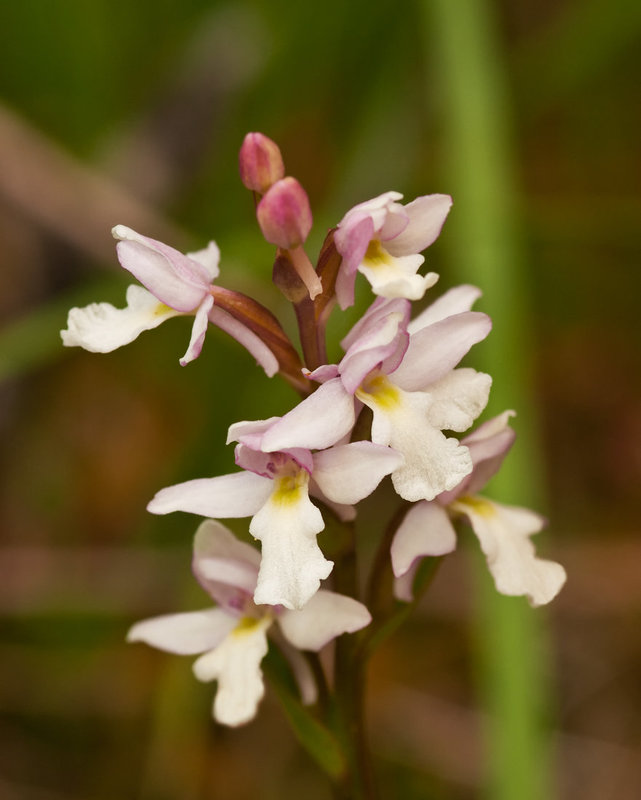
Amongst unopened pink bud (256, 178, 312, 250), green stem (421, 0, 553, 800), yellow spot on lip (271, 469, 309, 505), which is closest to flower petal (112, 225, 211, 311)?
unopened pink bud (256, 178, 312, 250)

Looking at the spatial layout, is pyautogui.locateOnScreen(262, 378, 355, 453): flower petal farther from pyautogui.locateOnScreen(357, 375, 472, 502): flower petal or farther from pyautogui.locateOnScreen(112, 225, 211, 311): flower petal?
pyautogui.locateOnScreen(112, 225, 211, 311): flower petal

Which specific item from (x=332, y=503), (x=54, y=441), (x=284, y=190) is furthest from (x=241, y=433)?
(x=54, y=441)

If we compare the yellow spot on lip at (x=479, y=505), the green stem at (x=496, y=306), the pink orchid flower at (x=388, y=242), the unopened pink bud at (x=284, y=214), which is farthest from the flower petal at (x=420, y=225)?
the green stem at (x=496, y=306)

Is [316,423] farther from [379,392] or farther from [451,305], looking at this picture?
[451,305]

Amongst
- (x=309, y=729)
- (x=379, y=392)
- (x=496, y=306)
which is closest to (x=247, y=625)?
(x=309, y=729)

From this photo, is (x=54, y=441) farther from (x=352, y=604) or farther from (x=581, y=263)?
(x=352, y=604)
